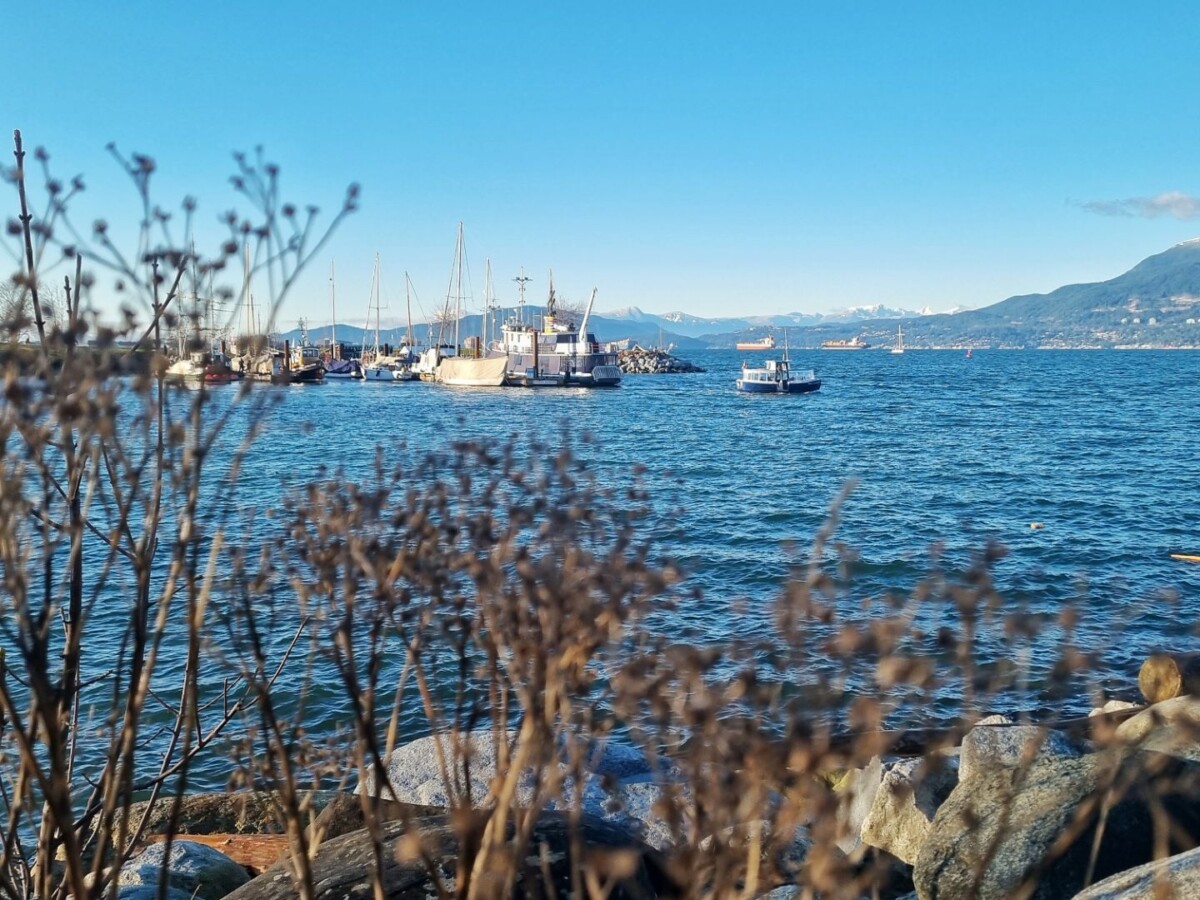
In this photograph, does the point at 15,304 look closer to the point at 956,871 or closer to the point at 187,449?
the point at 187,449

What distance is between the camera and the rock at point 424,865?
3.17 metres

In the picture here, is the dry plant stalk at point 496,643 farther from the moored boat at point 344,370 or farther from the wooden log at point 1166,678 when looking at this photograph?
the moored boat at point 344,370

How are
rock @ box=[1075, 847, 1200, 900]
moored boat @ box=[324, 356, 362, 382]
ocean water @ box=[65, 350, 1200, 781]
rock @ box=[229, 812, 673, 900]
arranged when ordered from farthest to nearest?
moored boat @ box=[324, 356, 362, 382]
ocean water @ box=[65, 350, 1200, 781]
rock @ box=[1075, 847, 1200, 900]
rock @ box=[229, 812, 673, 900]

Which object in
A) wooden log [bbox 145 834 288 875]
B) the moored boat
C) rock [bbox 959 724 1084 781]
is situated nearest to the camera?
rock [bbox 959 724 1084 781]

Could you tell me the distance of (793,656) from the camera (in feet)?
6.66

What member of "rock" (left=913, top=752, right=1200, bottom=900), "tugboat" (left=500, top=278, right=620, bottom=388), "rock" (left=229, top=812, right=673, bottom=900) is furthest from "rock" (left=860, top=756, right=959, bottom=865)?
"tugboat" (left=500, top=278, right=620, bottom=388)

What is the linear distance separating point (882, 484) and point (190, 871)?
25.6 metres

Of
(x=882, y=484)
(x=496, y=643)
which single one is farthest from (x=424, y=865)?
(x=882, y=484)

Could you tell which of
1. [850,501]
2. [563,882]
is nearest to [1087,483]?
[850,501]

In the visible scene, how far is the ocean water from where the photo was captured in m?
8.41

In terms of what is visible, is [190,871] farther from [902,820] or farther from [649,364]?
[649,364]

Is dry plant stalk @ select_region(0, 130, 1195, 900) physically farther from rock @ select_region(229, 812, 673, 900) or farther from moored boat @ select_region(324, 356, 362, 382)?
moored boat @ select_region(324, 356, 362, 382)

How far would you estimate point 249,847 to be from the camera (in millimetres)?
6930

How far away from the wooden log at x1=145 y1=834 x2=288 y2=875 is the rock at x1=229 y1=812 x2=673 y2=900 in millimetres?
3087
